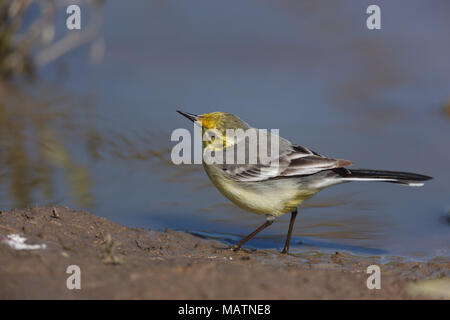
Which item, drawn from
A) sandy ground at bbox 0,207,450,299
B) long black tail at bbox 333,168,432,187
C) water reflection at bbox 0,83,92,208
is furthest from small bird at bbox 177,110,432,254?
water reflection at bbox 0,83,92,208

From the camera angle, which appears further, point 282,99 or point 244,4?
point 244,4

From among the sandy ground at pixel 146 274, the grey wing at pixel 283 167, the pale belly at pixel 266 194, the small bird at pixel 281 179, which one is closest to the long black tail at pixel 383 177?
the small bird at pixel 281 179

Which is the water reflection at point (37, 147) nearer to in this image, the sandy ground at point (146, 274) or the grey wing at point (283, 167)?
the sandy ground at point (146, 274)

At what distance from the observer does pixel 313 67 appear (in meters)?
13.2

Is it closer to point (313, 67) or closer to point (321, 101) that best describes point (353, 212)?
point (321, 101)

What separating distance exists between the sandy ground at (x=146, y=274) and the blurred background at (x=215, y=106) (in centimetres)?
149

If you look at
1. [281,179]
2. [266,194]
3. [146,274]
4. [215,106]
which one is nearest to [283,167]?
[281,179]

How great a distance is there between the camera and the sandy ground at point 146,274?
4711mm

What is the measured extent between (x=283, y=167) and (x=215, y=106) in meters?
4.47

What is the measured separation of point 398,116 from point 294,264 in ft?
20.1

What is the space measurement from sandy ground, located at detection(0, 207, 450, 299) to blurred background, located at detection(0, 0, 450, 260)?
149cm

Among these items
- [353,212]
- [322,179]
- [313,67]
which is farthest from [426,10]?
[322,179]

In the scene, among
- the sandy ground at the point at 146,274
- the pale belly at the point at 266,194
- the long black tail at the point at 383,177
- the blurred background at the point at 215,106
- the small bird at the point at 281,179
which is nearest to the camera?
the sandy ground at the point at 146,274

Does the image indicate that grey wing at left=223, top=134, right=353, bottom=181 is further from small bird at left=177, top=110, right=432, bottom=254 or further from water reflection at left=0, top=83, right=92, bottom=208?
water reflection at left=0, top=83, right=92, bottom=208
